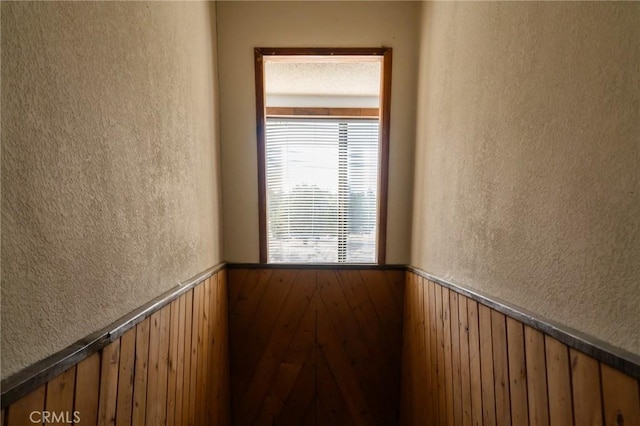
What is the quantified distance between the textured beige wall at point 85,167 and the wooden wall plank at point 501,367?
113 cm

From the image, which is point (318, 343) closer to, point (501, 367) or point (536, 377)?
point (501, 367)

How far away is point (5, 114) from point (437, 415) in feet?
6.15

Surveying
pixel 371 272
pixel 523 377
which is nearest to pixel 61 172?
pixel 523 377

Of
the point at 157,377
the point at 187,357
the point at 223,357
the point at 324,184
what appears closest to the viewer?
the point at 157,377

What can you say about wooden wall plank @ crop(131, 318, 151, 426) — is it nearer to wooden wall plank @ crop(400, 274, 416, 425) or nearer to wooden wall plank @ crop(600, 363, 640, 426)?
wooden wall plank @ crop(600, 363, 640, 426)

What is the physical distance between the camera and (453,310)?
1442mm

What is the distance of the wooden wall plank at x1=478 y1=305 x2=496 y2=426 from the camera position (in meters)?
1.11

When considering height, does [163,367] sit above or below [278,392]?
above

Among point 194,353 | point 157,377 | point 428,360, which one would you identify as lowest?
point 428,360

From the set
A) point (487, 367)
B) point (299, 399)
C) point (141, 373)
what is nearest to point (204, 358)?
point (141, 373)

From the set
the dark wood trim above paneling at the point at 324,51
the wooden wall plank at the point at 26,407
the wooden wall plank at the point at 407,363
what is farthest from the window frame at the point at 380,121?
the wooden wall plank at the point at 26,407

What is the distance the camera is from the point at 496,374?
108cm

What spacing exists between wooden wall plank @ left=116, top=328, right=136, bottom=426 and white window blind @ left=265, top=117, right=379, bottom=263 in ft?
7.55

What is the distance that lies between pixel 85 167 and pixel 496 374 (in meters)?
1.31
